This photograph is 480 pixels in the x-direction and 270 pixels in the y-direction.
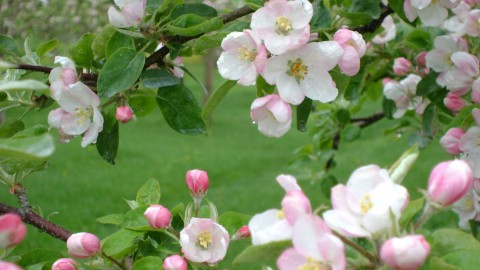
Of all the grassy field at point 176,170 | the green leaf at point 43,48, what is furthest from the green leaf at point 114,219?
the grassy field at point 176,170

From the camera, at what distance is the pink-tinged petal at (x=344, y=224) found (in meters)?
0.86

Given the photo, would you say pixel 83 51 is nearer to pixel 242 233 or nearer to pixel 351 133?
pixel 242 233

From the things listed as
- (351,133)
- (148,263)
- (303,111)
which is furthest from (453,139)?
(351,133)

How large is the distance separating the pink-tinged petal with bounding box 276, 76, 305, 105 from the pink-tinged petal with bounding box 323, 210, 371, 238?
52 cm

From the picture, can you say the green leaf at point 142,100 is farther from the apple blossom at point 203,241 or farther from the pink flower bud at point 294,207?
the pink flower bud at point 294,207

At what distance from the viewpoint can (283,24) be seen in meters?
1.27

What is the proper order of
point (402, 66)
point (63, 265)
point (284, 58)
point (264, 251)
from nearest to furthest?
point (264, 251)
point (63, 265)
point (284, 58)
point (402, 66)

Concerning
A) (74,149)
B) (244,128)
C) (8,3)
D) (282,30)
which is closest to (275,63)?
(282,30)

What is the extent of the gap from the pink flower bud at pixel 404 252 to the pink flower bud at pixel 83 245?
652 mm

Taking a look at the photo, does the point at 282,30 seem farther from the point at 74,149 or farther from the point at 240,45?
the point at 74,149

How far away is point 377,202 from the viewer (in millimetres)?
871

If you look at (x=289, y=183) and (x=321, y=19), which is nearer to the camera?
(x=289, y=183)

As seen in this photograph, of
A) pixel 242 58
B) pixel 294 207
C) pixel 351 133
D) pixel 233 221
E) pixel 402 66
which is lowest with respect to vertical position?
pixel 351 133

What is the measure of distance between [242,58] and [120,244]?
460 millimetres
